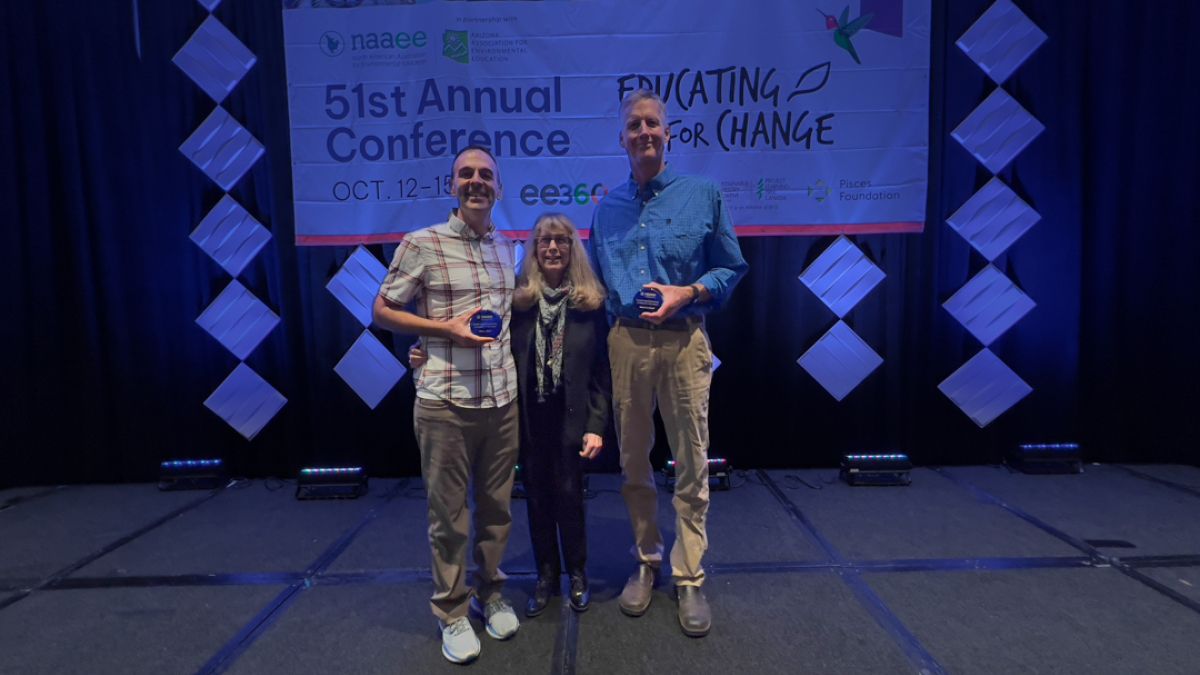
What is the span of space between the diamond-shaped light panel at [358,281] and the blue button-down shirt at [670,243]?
1696mm

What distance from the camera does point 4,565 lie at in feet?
7.77

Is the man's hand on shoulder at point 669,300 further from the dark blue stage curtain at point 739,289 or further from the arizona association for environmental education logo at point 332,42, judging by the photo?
the arizona association for environmental education logo at point 332,42

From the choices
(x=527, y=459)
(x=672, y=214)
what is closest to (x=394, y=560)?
(x=527, y=459)

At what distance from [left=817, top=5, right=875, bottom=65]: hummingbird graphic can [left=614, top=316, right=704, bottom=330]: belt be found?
200 cm

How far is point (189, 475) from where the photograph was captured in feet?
10.4

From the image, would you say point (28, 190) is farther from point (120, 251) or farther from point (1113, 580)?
point (1113, 580)

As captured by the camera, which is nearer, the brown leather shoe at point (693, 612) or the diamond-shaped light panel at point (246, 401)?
the brown leather shoe at point (693, 612)

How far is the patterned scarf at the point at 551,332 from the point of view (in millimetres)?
1785

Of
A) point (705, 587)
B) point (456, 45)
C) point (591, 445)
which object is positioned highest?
point (456, 45)

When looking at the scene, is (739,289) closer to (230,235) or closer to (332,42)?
(332,42)

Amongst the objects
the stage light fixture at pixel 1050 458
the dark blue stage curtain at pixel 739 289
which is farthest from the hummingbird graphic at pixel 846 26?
the stage light fixture at pixel 1050 458

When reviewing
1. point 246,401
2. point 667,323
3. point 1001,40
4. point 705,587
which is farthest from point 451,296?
point 1001,40

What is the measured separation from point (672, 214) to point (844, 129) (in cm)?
171

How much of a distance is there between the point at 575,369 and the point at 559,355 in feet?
0.21
